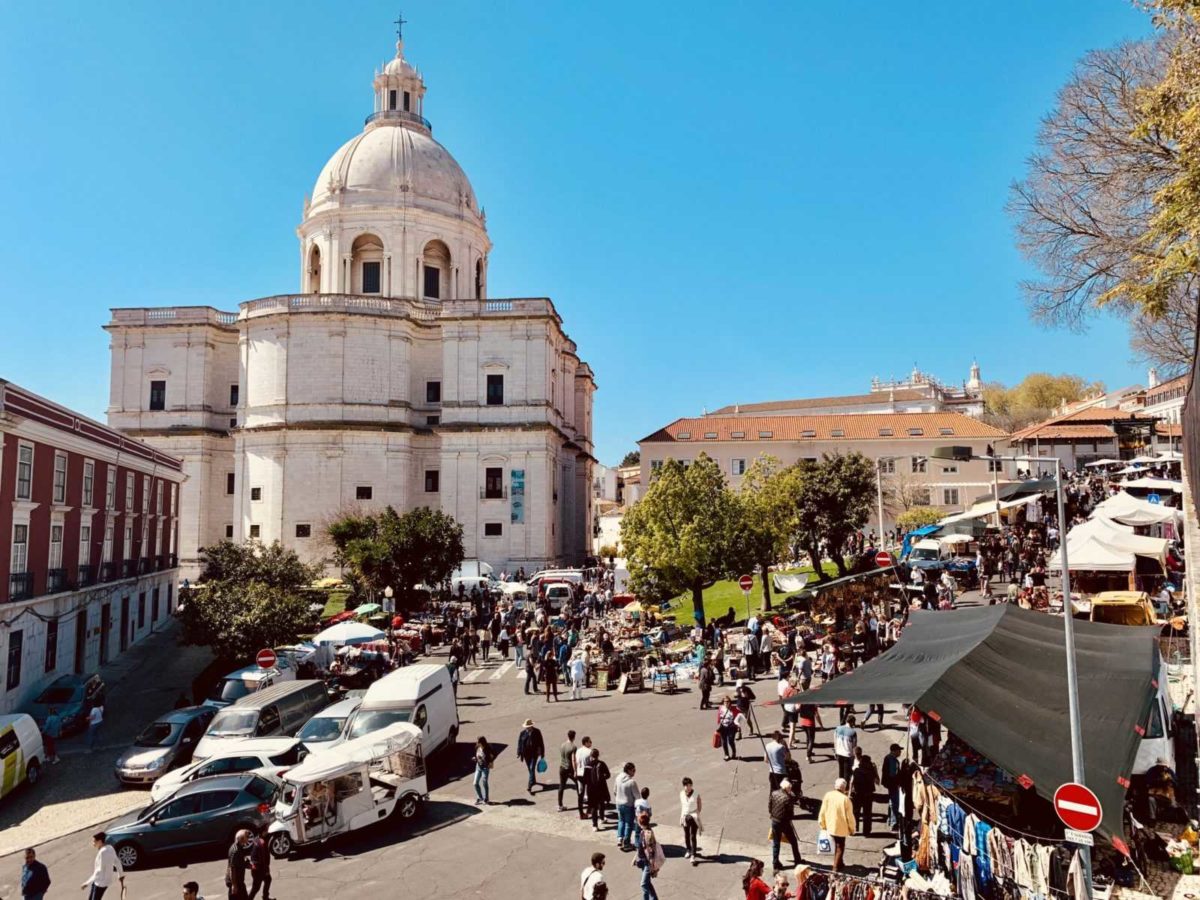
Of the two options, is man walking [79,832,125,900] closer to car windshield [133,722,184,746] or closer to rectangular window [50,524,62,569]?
car windshield [133,722,184,746]

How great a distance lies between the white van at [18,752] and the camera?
18281mm

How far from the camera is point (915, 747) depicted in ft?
49.4

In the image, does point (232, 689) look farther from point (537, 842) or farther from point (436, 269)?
point (436, 269)

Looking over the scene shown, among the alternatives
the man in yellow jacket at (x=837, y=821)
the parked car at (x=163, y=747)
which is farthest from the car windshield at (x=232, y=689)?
the man in yellow jacket at (x=837, y=821)

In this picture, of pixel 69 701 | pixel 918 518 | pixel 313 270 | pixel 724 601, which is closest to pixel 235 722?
pixel 69 701

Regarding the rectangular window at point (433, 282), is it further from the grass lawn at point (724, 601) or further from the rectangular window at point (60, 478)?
the rectangular window at point (60, 478)

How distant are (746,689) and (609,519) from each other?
282 feet

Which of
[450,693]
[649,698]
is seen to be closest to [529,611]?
[649,698]

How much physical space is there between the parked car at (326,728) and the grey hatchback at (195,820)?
110 inches

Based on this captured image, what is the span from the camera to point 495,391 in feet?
183

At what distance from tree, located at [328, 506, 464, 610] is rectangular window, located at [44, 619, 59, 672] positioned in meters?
13.8

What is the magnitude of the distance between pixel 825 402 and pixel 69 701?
100 meters

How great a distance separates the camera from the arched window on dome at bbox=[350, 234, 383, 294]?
60312 mm

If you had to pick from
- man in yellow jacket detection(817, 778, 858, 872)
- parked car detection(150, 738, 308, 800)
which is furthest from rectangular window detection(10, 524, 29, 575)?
man in yellow jacket detection(817, 778, 858, 872)
